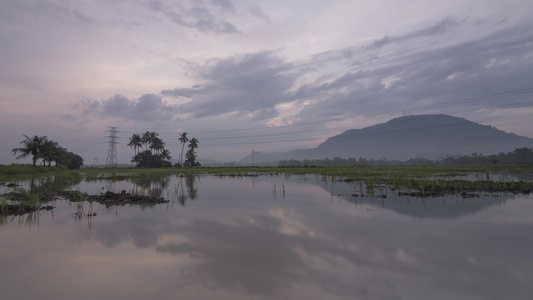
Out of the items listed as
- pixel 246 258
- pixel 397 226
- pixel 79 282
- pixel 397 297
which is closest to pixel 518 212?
pixel 397 226

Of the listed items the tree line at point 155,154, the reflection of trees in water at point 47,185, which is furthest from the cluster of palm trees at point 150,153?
the reflection of trees in water at point 47,185

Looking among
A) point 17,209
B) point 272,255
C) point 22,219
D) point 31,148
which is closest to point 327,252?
point 272,255

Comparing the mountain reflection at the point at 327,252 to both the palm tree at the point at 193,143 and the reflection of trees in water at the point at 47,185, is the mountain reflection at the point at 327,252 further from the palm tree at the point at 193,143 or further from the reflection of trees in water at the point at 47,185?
the palm tree at the point at 193,143

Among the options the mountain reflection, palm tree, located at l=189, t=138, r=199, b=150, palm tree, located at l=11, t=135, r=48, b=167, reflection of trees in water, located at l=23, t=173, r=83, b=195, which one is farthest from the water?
palm tree, located at l=189, t=138, r=199, b=150

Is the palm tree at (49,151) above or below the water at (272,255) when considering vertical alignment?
above

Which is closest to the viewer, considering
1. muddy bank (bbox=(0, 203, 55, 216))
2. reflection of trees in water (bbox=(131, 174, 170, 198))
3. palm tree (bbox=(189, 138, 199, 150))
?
muddy bank (bbox=(0, 203, 55, 216))

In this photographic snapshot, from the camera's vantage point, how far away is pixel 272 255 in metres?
5.89

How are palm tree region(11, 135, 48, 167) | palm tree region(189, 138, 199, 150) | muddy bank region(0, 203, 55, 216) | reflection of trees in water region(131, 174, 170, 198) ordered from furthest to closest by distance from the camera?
palm tree region(189, 138, 199, 150) < palm tree region(11, 135, 48, 167) < reflection of trees in water region(131, 174, 170, 198) < muddy bank region(0, 203, 55, 216)

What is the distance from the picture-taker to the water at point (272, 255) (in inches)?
174

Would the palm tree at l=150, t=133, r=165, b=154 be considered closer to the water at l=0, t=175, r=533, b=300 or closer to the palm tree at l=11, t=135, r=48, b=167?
the palm tree at l=11, t=135, r=48, b=167

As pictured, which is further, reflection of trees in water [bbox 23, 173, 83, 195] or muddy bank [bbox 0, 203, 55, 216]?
reflection of trees in water [bbox 23, 173, 83, 195]

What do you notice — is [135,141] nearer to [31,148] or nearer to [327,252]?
[31,148]

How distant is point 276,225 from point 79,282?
17.1 ft

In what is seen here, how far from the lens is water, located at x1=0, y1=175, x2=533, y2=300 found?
441 cm
